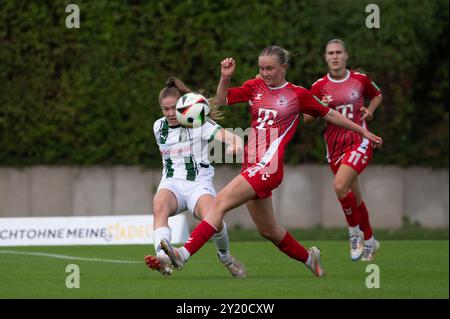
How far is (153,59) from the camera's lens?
54.0 ft

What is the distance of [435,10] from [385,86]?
1406mm

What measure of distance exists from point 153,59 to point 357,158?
5.71 m

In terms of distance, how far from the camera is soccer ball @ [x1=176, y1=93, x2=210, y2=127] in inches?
339

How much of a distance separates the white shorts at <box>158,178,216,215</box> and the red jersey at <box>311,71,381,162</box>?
274 cm

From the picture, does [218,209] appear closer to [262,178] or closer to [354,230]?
[262,178]

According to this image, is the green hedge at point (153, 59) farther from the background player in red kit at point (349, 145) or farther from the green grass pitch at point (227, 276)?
the background player in red kit at point (349, 145)

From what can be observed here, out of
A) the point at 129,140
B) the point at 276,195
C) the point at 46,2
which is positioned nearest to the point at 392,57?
the point at 276,195

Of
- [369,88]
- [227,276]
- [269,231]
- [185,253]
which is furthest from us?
[369,88]

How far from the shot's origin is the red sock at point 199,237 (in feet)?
27.5

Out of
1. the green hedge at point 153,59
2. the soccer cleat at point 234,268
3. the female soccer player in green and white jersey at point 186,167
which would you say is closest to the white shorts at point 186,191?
the female soccer player in green and white jersey at point 186,167

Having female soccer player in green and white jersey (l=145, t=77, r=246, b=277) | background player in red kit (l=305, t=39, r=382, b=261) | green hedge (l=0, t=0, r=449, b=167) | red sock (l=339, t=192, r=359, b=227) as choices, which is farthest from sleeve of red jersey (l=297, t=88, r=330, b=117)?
green hedge (l=0, t=0, r=449, b=167)

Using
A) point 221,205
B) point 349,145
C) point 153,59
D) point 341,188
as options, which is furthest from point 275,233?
point 153,59

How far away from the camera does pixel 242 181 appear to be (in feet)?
28.5

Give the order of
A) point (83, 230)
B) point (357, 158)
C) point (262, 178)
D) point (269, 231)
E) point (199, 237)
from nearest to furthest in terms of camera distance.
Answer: point (199, 237) → point (262, 178) → point (269, 231) → point (357, 158) → point (83, 230)
